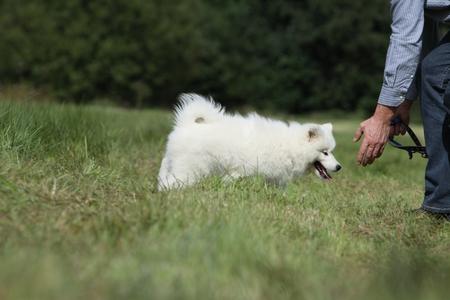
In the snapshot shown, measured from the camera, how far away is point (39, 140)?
4.49 m

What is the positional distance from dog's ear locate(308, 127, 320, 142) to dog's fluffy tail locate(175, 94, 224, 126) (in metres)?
0.89

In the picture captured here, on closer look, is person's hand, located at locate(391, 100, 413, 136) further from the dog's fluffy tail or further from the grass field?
the dog's fluffy tail

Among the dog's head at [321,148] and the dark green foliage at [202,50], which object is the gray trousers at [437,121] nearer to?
the dog's head at [321,148]

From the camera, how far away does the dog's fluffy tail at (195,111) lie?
504cm

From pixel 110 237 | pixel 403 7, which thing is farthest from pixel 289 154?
pixel 110 237

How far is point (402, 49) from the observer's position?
3.54m

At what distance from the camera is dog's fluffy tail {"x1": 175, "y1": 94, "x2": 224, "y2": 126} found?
16.5 ft

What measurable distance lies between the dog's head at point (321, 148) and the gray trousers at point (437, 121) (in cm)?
176

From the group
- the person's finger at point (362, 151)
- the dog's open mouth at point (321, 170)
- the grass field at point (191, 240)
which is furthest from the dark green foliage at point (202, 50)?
the person's finger at point (362, 151)

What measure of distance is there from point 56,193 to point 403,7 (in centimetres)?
223

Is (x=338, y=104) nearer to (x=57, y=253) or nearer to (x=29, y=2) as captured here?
(x=29, y=2)

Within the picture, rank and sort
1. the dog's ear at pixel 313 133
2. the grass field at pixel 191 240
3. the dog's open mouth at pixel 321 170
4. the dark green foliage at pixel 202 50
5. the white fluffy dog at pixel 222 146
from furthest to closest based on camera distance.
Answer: the dark green foliage at pixel 202 50 < the dog's open mouth at pixel 321 170 < the dog's ear at pixel 313 133 < the white fluffy dog at pixel 222 146 < the grass field at pixel 191 240

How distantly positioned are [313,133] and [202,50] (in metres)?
27.2

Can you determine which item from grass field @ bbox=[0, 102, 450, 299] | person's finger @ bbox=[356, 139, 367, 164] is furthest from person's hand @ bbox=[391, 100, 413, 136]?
grass field @ bbox=[0, 102, 450, 299]
